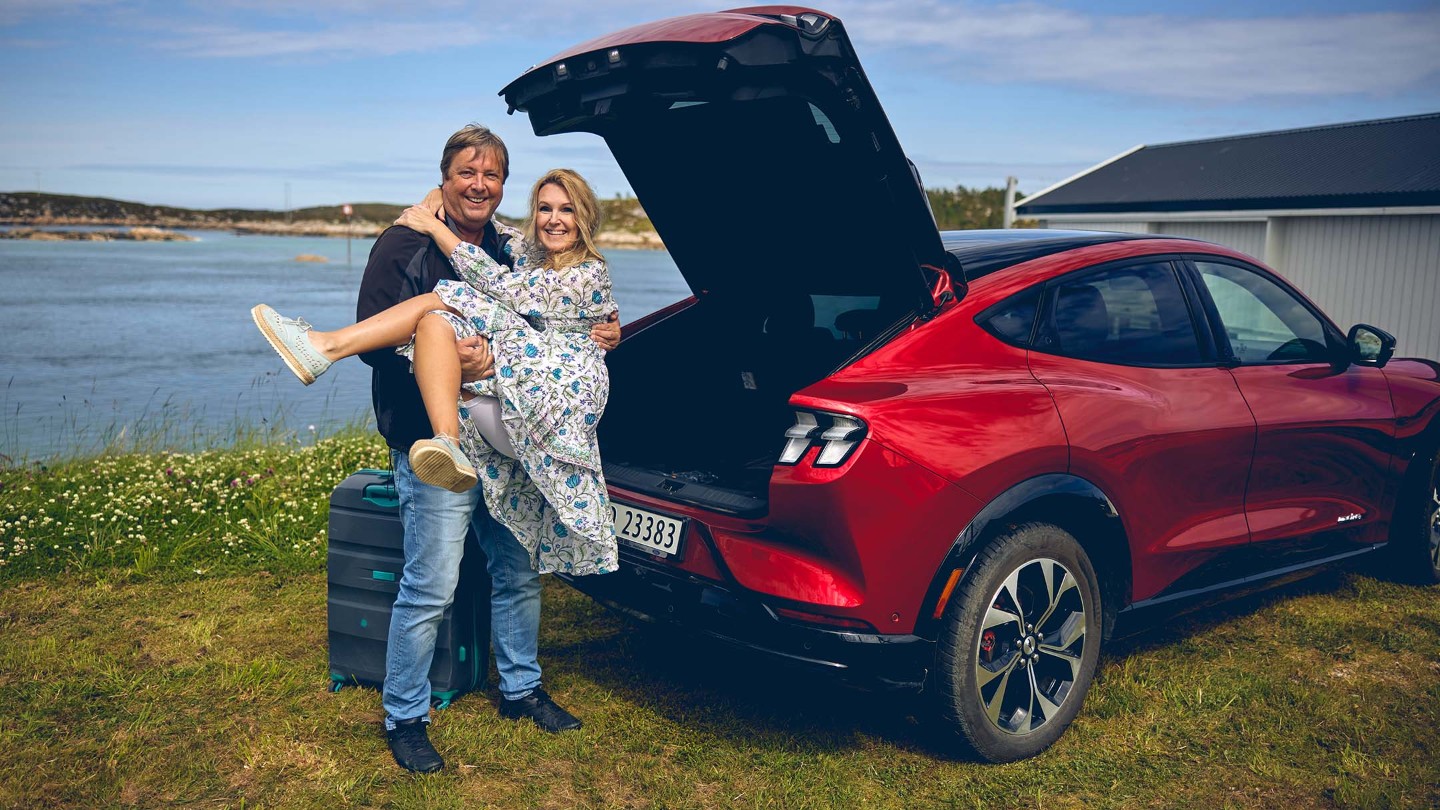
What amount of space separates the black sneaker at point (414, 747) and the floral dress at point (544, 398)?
0.66m

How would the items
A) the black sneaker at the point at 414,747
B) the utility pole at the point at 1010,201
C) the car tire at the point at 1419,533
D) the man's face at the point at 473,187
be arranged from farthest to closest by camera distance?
the utility pole at the point at 1010,201 → the car tire at the point at 1419,533 → the man's face at the point at 473,187 → the black sneaker at the point at 414,747

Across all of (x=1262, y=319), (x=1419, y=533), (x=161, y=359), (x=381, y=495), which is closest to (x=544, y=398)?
(x=381, y=495)

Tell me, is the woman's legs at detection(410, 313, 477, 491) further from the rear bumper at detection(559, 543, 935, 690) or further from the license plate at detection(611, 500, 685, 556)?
the rear bumper at detection(559, 543, 935, 690)

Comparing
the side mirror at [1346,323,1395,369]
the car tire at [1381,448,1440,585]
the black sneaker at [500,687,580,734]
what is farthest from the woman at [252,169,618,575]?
the car tire at [1381,448,1440,585]

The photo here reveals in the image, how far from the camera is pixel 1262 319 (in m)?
4.42

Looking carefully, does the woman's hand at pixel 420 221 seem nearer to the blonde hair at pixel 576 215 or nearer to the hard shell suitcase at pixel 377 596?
the blonde hair at pixel 576 215

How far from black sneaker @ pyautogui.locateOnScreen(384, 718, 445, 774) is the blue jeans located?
0.09 feet

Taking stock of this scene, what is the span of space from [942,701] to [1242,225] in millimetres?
18492

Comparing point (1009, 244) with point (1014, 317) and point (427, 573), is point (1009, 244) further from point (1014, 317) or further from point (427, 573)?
point (427, 573)

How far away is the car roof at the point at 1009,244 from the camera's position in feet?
Answer: 11.8

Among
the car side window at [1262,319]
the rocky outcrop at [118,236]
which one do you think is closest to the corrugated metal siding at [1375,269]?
the car side window at [1262,319]

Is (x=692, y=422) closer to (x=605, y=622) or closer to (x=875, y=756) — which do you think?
(x=605, y=622)

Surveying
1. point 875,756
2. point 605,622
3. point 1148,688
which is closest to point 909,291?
point 875,756

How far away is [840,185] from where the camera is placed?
3316 millimetres
